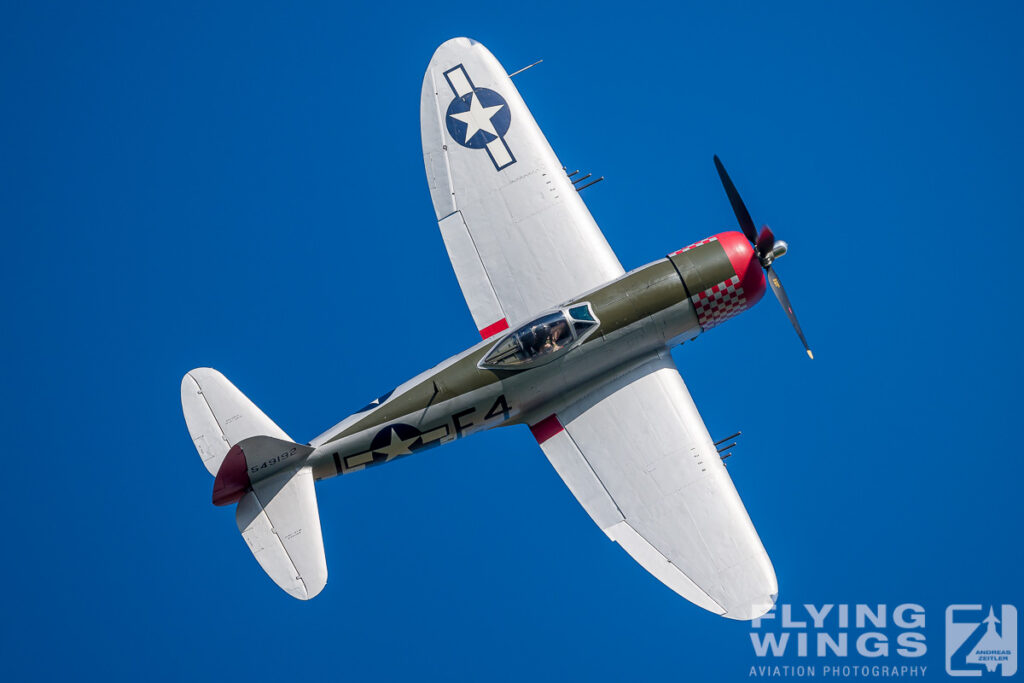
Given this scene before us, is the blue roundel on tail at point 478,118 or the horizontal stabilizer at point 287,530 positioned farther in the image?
the blue roundel on tail at point 478,118

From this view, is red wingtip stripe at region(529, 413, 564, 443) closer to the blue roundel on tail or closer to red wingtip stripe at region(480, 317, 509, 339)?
red wingtip stripe at region(480, 317, 509, 339)

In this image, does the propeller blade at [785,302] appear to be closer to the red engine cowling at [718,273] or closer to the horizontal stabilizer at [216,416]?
the red engine cowling at [718,273]

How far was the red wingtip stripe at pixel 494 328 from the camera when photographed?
13.3 m

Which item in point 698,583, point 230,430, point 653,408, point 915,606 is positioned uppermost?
point 230,430

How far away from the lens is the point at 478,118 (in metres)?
14.3

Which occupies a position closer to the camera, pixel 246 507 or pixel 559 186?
pixel 246 507

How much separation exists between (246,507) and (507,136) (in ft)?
19.7

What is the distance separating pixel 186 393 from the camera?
1244 cm

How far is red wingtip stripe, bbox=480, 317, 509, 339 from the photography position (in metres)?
13.3

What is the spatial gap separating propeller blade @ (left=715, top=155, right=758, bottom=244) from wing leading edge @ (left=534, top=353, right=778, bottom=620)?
1.91 metres

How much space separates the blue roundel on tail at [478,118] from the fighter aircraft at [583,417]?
1735 millimetres

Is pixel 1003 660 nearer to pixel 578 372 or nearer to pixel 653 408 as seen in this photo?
pixel 653 408

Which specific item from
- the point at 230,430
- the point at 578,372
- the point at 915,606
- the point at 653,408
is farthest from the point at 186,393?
the point at 915,606

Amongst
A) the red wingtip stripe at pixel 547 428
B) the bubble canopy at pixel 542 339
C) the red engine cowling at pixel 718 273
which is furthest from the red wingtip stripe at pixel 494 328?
the red engine cowling at pixel 718 273
